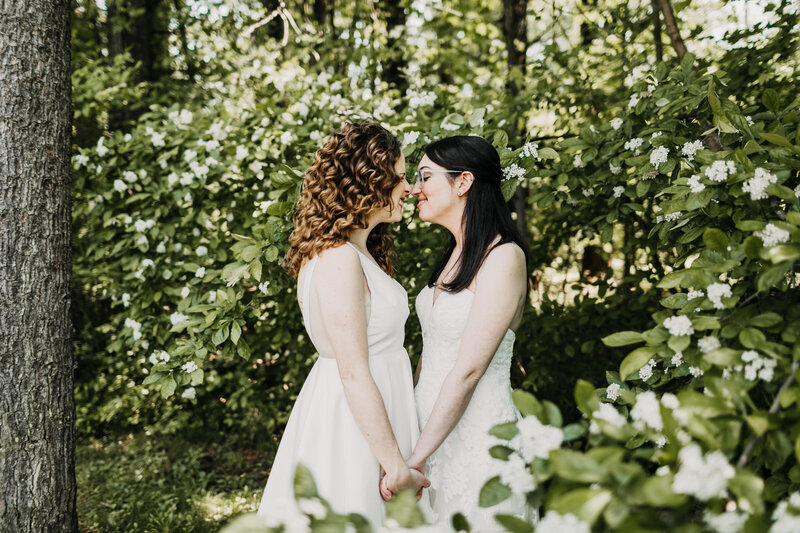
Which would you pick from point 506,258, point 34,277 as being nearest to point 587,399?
point 506,258

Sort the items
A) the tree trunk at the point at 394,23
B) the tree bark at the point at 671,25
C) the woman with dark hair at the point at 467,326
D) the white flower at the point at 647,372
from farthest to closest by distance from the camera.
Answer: the tree trunk at the point at 394,23 → the tree bark at the point at 671,25 → the woman with dark hair at the point at 467,326 → the white flower at the point at 647,372

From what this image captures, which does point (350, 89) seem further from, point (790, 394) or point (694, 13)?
point (694, 13)

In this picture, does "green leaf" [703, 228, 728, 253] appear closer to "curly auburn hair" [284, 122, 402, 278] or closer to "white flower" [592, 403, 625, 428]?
"white flower" [592, 403, 625, 428]

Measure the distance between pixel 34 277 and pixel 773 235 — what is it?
8.72ft

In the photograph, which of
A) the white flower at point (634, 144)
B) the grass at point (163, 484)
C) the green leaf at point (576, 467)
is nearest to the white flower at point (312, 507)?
the green leaf at point (576, 467)

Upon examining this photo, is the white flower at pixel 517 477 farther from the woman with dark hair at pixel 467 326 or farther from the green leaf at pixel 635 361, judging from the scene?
the woman with dark hair at pixel 467 326

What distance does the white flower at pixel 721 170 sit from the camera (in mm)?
1656

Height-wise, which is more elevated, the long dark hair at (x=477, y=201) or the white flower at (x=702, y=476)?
the long dark hair at (x=477, y=201)

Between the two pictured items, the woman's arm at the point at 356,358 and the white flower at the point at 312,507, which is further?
the woman's arm at the point at 356,358

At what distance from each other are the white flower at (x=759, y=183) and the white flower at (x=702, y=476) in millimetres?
881

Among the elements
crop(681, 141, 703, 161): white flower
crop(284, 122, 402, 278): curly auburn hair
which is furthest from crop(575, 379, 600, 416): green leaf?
crop(681, 141, 703, 161): white flower

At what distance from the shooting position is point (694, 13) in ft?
18.5

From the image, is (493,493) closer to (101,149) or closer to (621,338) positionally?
(621,338)

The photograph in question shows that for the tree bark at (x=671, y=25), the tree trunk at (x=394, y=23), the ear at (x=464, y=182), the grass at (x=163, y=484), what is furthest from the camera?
the tree trunk at (x=394, y=23)
